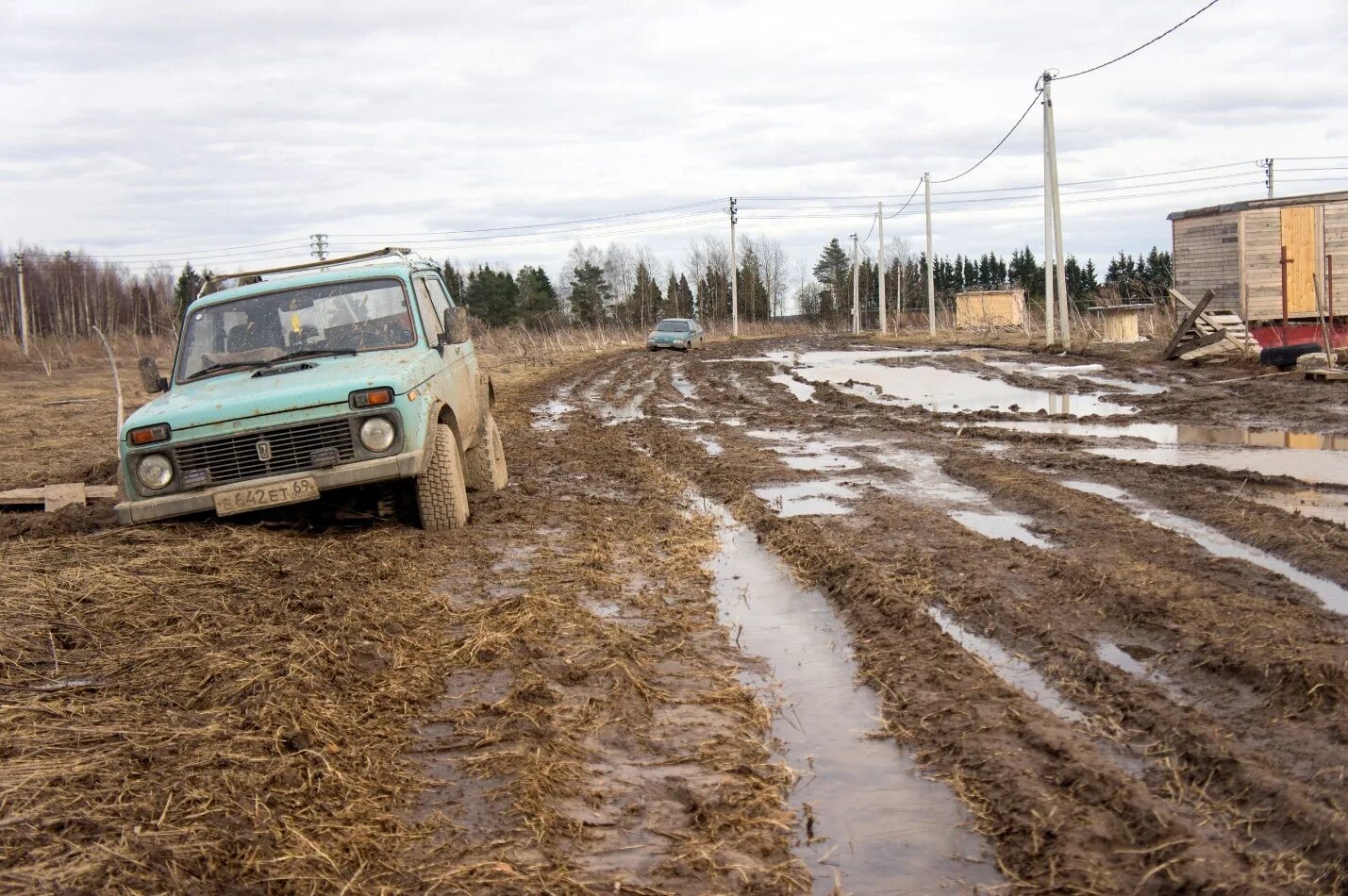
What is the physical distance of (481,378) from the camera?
37.4 feet

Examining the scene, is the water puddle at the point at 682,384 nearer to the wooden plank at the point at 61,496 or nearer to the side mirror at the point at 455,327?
the side mirror at the point at 455,327

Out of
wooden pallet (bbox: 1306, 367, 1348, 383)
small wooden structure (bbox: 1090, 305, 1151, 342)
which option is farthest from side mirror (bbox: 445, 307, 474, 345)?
small wooden structure (bbox: 1090, 305, 1151, 342)

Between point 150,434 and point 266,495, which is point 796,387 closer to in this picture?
point 266,495

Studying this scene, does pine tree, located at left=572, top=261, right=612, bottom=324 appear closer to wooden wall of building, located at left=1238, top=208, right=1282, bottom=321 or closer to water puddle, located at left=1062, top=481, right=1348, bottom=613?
wooden wall of building, located at left=1238, top=208, right=1282, bottom=321

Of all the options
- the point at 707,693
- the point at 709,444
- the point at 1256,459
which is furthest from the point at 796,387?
the point at 707,693

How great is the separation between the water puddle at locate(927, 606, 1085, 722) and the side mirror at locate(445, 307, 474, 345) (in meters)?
4.85

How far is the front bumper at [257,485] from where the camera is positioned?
7332mm

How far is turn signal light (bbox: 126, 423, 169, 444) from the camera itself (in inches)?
288

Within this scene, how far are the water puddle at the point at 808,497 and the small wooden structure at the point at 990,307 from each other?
5148cm

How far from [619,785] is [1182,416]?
479 inches

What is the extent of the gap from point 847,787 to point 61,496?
867cm

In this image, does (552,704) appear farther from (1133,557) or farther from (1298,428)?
(1298,428)

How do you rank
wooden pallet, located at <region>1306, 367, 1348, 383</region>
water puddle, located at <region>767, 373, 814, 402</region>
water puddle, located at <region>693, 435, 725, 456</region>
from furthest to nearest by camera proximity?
water puddle, located at <region>767, 373, 814, 402</region>
wooden pallet, located at <region>1306, 367, 1348, 383</region>
water puddle, located at <region>693, 435, 725, 456</region>

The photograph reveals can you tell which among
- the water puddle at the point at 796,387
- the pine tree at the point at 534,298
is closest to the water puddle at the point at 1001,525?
the water puddle at the point at 796,387
